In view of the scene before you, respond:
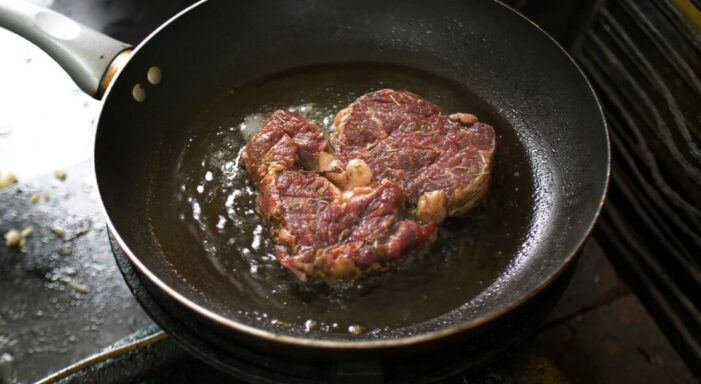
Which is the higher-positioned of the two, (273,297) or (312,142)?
(312,142)

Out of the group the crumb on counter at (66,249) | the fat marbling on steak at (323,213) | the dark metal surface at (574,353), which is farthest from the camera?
the crumb on counter at (66,249)

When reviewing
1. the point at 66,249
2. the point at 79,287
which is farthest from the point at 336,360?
the point at 66,249

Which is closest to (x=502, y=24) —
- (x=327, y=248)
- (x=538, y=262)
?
(x=538, y=262)

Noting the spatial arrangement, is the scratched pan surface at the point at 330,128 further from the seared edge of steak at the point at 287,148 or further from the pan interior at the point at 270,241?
the seared edge of steak at the point at 287,148

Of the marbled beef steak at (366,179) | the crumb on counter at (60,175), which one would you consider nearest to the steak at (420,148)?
the marbled beef steak at (366,179)

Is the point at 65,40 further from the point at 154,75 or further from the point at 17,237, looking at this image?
the point at 17,237

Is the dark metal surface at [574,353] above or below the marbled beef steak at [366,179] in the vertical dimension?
below

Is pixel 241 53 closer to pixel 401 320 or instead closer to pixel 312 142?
pixel 312 142
